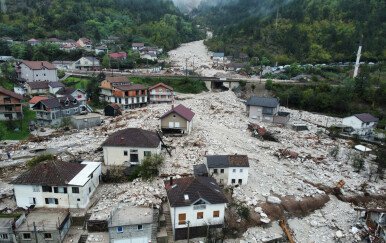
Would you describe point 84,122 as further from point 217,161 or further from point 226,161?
point 226,161

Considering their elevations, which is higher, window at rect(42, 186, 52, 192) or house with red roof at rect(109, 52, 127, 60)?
house with red roof at rect(109, 52, 127, 60)

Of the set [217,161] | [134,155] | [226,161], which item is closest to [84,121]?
[134,155]

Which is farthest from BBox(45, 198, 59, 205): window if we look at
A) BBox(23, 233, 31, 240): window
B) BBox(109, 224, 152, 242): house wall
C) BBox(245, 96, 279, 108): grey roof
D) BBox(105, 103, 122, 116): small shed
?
BBox(245, 96, 279, 108): grey roof

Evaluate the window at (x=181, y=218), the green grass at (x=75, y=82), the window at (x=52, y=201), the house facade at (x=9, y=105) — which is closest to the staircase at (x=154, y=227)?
the window at (x=181, y=218)

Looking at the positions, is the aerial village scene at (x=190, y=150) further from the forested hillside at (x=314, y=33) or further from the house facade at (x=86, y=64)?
the forested hillside at (x=314, y=33)

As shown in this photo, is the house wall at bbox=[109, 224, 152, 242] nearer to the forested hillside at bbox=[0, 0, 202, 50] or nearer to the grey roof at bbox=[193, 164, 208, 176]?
the grey roof at bbox=[193, 164, 208, 176]

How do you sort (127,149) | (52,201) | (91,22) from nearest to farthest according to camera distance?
1. (52,201)
2. (127,149)
3. (91,22)

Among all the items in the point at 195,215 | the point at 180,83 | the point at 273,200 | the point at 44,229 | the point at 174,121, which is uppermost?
the point at 180,83
